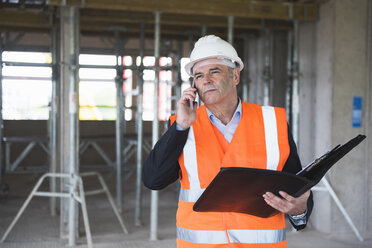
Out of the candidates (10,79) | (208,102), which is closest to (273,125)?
(208,102)

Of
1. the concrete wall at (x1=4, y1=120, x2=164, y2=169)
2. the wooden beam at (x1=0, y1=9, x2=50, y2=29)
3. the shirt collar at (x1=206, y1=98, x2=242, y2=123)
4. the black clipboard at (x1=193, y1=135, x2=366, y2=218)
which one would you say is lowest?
the concrete wall at (x1=4, y1=120, x2=164, y2=169)

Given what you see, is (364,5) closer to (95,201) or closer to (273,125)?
(273,125)

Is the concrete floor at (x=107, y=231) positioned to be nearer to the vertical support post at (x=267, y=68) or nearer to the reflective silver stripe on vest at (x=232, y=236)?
the vertical support post at (x=267, y=68)

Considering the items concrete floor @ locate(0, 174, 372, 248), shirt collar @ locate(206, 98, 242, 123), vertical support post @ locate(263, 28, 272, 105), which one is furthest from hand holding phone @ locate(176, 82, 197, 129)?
vertical support post @ locate(263, 28, 272, 105)

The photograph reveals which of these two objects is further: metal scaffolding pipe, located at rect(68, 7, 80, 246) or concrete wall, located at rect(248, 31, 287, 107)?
concrete wall, located at rect(248, 31, 287, 107)

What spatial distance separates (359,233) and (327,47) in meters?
2.52

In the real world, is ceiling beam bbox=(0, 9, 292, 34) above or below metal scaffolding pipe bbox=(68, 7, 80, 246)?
above

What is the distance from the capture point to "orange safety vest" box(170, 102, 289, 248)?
2.05 metres

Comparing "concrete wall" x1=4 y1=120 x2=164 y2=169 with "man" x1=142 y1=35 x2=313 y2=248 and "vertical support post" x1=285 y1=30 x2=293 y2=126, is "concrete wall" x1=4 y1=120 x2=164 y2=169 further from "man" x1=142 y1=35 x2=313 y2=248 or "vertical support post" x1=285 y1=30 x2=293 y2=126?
"man" x1=142 y1=35 x2=313 y2=248

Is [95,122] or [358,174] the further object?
[95,122]

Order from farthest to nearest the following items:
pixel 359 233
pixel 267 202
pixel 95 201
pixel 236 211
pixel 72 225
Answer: pixel 95 201 → pixel 359 233 → pixel 72 225 → pixel 236 211 → pixel 267 202

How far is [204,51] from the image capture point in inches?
84.9

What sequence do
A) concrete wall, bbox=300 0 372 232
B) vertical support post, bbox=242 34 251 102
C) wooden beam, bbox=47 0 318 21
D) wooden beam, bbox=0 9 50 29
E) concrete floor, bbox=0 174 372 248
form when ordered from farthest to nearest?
vertical support post, bbox=242 34 251 102 < wooden beam, bbox=0 9 50 29 < concrete wall, bbox=300 0 372 232 < concrete floor, bbox=0 174 372 248 < wooden beam, bbox=47 0 318 21

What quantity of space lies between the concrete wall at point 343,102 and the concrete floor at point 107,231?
35 centimetres
